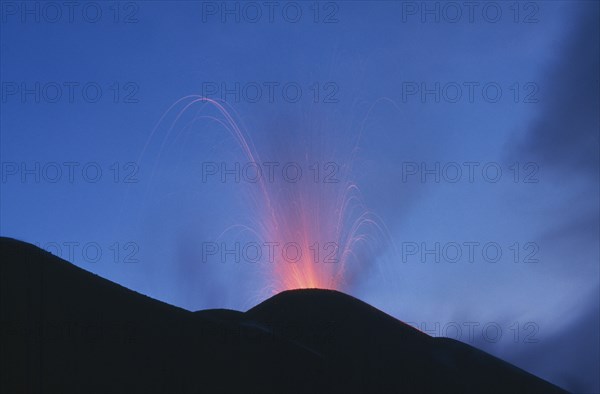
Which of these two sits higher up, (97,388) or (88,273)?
(88,273)

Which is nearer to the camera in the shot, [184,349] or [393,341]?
[184,349]

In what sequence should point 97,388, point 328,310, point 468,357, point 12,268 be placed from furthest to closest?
point 328,310, point 468,357, point 12,268, point 97,388

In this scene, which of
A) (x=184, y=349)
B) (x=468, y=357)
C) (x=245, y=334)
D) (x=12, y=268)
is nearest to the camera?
(x=12, y=268)

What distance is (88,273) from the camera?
24.9 m

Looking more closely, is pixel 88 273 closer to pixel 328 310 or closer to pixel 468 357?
pixel 328 310

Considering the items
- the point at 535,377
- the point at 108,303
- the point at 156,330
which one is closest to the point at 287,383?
the point at 156,330

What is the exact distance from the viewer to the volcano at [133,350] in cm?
2080

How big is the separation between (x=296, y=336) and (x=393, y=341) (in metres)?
8.51

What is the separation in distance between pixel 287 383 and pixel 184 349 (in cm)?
418

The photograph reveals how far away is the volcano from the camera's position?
2080 centimetres

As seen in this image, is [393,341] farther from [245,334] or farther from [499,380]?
[245,334]

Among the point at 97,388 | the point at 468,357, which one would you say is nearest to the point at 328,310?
the point at 468,357

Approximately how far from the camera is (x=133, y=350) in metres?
22.6

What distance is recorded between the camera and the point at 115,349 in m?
22.3
